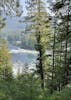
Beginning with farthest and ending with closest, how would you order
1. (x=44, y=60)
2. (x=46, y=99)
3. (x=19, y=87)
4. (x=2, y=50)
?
(x=2, y=50) < (x=44, y=60) < (x=19, y=87) < (x=46, y=99)

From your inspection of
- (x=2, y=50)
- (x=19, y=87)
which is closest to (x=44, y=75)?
(x=2, y=50)

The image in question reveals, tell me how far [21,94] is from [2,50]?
123 feet

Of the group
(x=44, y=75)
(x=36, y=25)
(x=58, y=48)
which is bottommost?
(x=44, y=75)

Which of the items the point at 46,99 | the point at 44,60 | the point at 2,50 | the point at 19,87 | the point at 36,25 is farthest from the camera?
the point at 2,50

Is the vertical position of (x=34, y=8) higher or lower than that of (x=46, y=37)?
higher

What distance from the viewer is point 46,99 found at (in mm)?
6273

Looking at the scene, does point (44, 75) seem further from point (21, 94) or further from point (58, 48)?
point (21, 94)

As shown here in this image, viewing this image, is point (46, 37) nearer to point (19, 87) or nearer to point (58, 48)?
point (58, 48)

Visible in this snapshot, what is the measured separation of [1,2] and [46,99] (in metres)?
8.35

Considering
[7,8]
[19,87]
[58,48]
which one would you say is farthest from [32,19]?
[19,87]

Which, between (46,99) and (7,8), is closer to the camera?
(46,99)

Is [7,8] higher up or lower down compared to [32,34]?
higher up

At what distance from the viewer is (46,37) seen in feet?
109

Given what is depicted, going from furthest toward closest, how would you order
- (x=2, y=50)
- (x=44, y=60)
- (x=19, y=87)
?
(x=2, y=50), (x=44, y=60), (x=19, y=87)
